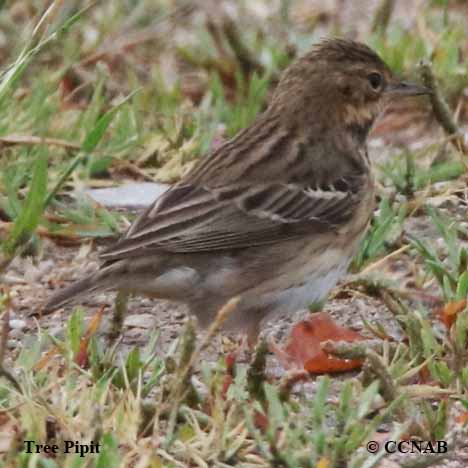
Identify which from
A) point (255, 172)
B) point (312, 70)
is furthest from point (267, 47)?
point (255, 172)

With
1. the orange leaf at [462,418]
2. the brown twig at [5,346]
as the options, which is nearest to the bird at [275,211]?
the brown twig at [5,346]

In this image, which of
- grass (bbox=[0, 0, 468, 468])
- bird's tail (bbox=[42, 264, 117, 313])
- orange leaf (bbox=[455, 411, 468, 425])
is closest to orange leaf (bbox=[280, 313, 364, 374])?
grass (bbox=[0, 0, 468, 468])

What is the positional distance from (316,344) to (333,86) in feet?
4.55

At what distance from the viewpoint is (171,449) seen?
4.56m

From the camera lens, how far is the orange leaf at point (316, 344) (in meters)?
5.44

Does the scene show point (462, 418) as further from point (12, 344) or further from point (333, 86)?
point (333, 86)

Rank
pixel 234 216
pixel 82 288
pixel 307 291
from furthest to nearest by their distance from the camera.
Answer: pixel 234 216 < pixel 307 291 < pixel 82 288

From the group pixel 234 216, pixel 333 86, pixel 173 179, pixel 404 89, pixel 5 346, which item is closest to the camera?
pixel 5 346

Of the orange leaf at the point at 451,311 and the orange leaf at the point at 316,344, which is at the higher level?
the orange leaf at the point at 451,311

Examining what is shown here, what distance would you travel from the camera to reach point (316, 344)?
555 cm

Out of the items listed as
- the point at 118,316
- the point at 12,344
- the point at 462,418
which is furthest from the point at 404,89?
the point at 462,418

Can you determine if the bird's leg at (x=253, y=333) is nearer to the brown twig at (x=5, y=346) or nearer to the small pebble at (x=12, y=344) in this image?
the small pebble at (x=12, y=344)

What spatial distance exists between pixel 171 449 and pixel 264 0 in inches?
206

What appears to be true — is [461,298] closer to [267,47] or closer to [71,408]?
[71,408]
